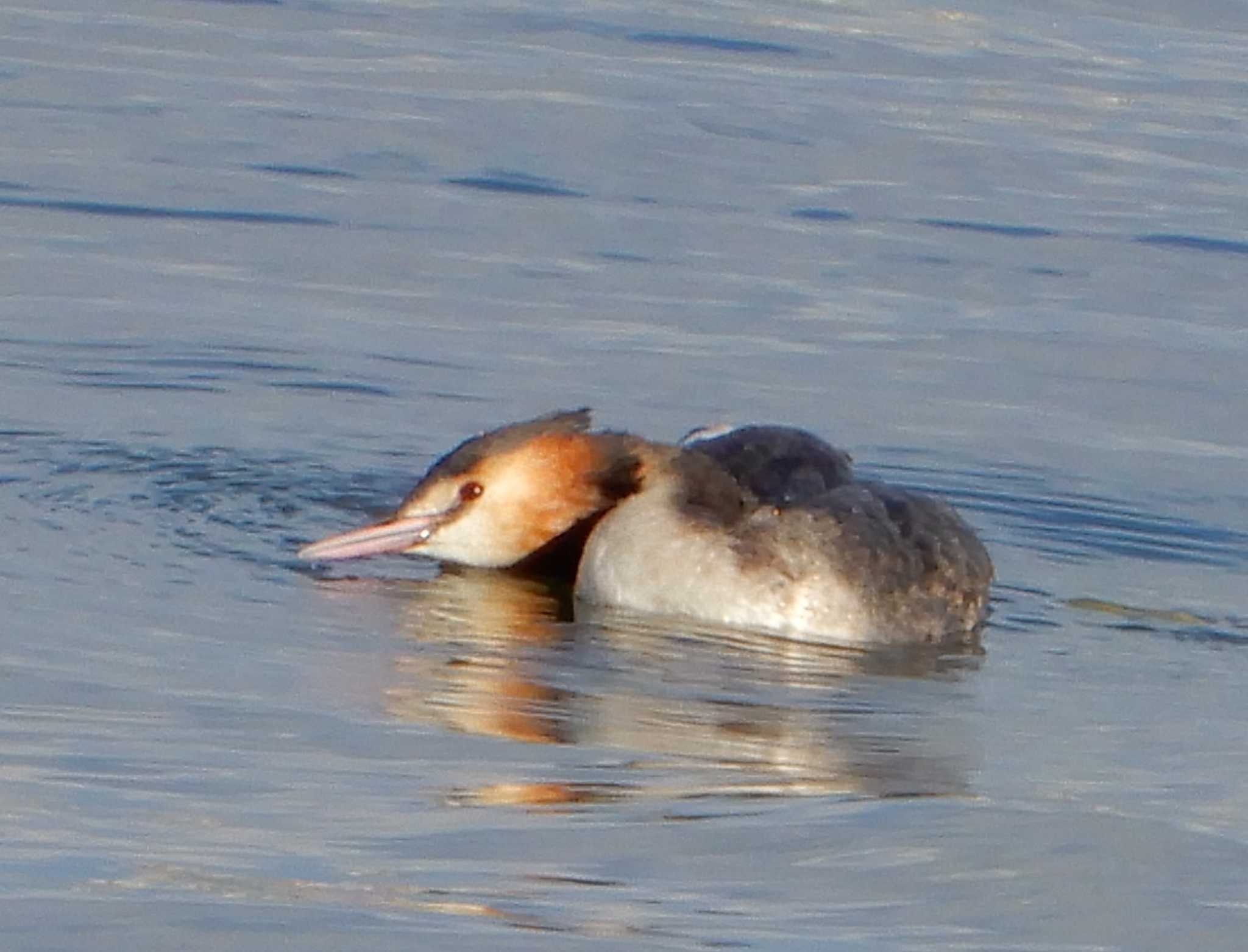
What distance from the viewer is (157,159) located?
14344 millimetres

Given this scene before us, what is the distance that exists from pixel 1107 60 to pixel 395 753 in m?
13.0

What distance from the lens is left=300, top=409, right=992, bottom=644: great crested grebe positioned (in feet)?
27.3

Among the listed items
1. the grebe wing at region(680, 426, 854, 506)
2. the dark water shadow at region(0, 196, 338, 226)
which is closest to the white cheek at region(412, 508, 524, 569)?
the grebe wing at region(680, 426, 854, 506)

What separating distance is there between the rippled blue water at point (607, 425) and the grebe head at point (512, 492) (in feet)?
0.51

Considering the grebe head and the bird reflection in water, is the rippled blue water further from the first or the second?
the grebe head

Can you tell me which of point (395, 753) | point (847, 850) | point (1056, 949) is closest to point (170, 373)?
point (395, 753)

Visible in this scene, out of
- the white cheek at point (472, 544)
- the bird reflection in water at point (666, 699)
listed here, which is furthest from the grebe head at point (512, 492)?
the bird reflection in water at point (666, 699)

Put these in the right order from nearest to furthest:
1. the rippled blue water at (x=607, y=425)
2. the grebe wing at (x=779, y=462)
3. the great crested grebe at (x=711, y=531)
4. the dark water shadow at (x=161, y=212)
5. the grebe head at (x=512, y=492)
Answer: the rippled blue water at (x=607, y=425) → the great crested grebe at (x=711, y=531) → the grebe wing at (x=779, y=462) → the grebe head at (x=512, y=492) → the dark water shadow at (x=161, y=212)

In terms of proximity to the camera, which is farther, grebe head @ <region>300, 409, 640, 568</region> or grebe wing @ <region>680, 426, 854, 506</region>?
grebe head @ <region>300, 409, 640, 568</region>

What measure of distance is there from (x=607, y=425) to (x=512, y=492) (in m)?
1.71

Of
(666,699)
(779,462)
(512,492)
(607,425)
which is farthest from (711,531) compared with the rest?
(607,425)

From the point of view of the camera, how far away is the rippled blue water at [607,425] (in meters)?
5.71

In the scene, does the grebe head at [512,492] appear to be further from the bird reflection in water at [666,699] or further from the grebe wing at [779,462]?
the grebe wing at [779,462]

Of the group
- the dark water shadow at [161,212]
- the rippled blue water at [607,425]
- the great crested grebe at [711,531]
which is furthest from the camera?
the dark water shadow at [161,212]
